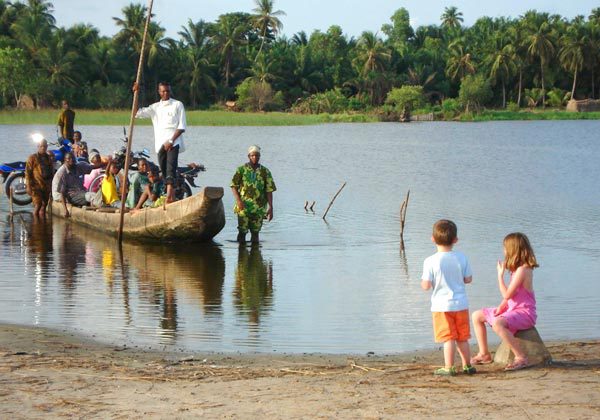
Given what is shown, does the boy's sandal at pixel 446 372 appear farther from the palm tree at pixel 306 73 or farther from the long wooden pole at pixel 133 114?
the palm tree at pixel 306 73

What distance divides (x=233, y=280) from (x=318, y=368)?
4995mm

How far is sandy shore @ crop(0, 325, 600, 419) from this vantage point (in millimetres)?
5547

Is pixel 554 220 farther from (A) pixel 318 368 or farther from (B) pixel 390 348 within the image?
(A) pixel 318 368

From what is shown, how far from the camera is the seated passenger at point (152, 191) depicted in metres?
14.8

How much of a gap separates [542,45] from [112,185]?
239 ft

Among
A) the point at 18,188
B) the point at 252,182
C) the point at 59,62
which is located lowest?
the point at 18,188

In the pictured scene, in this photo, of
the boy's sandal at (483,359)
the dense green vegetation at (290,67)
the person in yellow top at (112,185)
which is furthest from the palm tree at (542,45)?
the boy's sandal at (483,359)

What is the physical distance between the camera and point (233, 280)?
11906 millimetres

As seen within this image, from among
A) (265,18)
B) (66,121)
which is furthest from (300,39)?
(66,121)

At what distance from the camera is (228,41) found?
3120 inches

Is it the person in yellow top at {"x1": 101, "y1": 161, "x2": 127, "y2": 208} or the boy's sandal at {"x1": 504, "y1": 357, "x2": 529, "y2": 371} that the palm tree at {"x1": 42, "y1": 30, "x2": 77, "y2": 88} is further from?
the boy's sandal at {"x1": 504, "y1": 357, "x2": 529, "y2": 371}

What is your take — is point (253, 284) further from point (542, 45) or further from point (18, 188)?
point (542, 45)

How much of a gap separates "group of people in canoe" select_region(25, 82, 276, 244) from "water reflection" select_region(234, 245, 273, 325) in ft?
2.20

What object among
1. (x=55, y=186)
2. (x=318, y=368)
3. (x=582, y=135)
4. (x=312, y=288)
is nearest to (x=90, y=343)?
(x=318, y=368)
